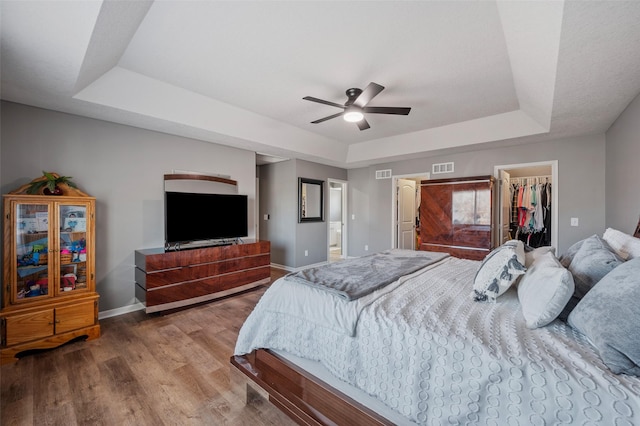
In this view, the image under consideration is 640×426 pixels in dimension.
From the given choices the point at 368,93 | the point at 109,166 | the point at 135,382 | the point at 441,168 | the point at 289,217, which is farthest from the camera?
the point at 289,217

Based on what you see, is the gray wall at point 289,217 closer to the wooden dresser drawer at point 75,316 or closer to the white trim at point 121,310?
the white trim at point 121,310

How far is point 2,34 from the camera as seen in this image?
1.69m

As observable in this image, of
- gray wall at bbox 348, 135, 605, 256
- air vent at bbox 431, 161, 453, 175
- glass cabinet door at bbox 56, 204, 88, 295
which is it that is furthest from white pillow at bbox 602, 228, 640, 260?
glass cabinet door at bbox 56, 204, 88, 295

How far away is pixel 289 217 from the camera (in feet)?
18.1

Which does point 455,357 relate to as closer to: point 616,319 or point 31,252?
point 616,319

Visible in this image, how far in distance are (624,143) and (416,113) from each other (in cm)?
215

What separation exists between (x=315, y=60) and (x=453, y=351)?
8.18 ft

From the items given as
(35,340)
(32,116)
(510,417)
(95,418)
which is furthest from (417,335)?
(32,116)

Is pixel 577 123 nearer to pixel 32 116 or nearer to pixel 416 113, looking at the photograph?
pixel 416 113

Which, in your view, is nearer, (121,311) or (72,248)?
(72,248)

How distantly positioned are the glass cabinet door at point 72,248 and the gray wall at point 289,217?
3.27m

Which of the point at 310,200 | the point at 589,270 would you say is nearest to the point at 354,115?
the point at 589,270

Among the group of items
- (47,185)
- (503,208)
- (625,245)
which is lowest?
(625,245)

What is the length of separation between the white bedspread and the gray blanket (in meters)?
0.10
